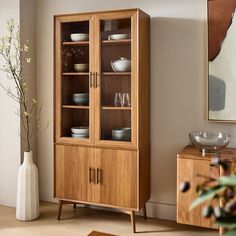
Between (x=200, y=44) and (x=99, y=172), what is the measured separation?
1.44 m

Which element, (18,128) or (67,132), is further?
(18,128)

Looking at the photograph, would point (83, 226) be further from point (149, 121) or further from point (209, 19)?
point (209, 19)

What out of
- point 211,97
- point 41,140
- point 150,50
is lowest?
point 41,140

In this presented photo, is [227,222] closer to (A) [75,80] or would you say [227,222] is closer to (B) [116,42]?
(B) [116,42]

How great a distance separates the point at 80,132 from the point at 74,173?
381 mm

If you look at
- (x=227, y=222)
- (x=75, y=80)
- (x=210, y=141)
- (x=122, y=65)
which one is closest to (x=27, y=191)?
(x=75, y=80)

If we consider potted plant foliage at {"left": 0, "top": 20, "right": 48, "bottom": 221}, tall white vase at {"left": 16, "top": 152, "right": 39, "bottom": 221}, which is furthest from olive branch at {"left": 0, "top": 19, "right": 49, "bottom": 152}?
tall white vase at {"left": 16, "top": 152, "right": 39, "bottom": 221}

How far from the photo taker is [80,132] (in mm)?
3186

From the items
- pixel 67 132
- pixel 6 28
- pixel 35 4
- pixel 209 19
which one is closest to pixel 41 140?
pixel 67 132

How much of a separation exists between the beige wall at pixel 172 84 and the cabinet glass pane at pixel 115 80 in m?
0.34

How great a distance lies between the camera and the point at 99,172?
10.2ft

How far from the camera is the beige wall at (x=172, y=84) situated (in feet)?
10.1

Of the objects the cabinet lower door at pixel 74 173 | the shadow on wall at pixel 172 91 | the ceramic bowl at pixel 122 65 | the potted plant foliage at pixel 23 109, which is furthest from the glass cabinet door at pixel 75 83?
the shadow on wall at pixel 172 91

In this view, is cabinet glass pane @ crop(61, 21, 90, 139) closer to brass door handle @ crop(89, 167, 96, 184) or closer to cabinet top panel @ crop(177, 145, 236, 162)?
brass door handle @ crop(89, 167, 96, 184)
